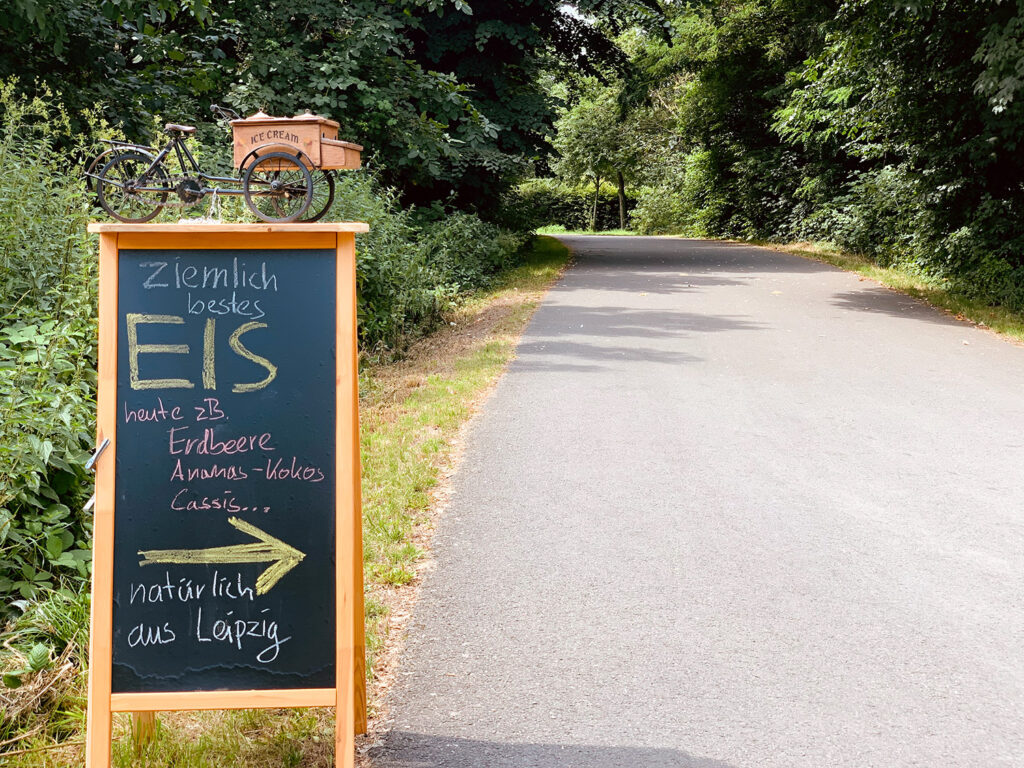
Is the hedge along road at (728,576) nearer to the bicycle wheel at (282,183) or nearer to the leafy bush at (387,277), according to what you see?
the bicycle wheel at (282,183)

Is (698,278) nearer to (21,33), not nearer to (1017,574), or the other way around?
(21,33)

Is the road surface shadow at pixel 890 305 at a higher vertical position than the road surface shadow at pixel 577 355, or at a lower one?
higher

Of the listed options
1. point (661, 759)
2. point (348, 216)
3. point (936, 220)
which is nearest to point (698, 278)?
point (936, 220)

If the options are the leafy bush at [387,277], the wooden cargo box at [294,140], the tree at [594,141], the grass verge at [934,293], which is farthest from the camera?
the tree at [594,141]

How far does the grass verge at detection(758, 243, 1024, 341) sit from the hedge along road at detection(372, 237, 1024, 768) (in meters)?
3.07

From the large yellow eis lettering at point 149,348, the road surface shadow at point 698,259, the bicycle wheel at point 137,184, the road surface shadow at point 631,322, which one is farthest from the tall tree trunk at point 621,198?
the large yellow eis lettering at point 149,348

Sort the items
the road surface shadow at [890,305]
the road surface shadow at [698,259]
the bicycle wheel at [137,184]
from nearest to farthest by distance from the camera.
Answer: the bicycle wheel at [137,184]
the road surface shadow at [890,305]
the road surface shadow at [698,259]

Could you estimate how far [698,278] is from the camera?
19.6m

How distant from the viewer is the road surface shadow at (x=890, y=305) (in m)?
14.0

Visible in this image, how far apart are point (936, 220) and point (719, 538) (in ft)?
45.2

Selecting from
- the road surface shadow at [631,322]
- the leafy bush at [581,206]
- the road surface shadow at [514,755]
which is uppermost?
the leafy bush at [581,206]

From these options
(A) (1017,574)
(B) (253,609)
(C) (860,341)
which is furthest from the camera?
(C) (860,341)

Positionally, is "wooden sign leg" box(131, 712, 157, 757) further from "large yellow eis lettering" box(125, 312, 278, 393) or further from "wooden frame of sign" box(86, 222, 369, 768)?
"large yellow eis lettering" box(125, 312, 278, 393)

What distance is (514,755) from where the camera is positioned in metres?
3.37
